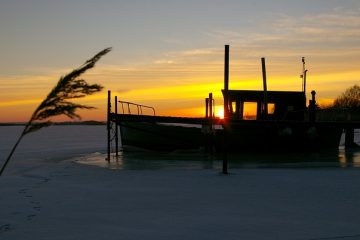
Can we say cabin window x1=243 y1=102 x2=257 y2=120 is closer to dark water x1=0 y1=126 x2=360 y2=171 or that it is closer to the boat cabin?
the boat cabin

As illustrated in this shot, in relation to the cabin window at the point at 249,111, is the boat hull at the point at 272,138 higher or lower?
lower

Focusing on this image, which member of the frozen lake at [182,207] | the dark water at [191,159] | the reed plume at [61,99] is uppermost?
the reed plume at [61,99]

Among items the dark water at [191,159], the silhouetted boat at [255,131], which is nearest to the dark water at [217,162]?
the dark water at [191,159]

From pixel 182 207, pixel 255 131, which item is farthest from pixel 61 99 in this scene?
pixel 255 131

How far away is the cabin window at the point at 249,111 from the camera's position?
2408 cm

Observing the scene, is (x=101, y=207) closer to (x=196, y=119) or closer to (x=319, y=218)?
(x=319, y=218)

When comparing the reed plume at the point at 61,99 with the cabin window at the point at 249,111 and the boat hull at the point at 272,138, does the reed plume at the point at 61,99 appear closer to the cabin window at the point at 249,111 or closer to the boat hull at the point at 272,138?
the boat hull at the point at 272,138

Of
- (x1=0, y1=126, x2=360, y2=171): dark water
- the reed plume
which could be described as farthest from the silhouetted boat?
the reed plume

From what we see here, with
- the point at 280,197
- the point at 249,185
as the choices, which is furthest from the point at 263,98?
the point at 280,197

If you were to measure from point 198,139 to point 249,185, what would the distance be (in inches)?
552

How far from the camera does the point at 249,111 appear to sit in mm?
24109

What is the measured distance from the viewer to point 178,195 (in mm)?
8453

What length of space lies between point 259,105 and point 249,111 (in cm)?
64

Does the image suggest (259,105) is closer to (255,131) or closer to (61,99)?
(255,131)
